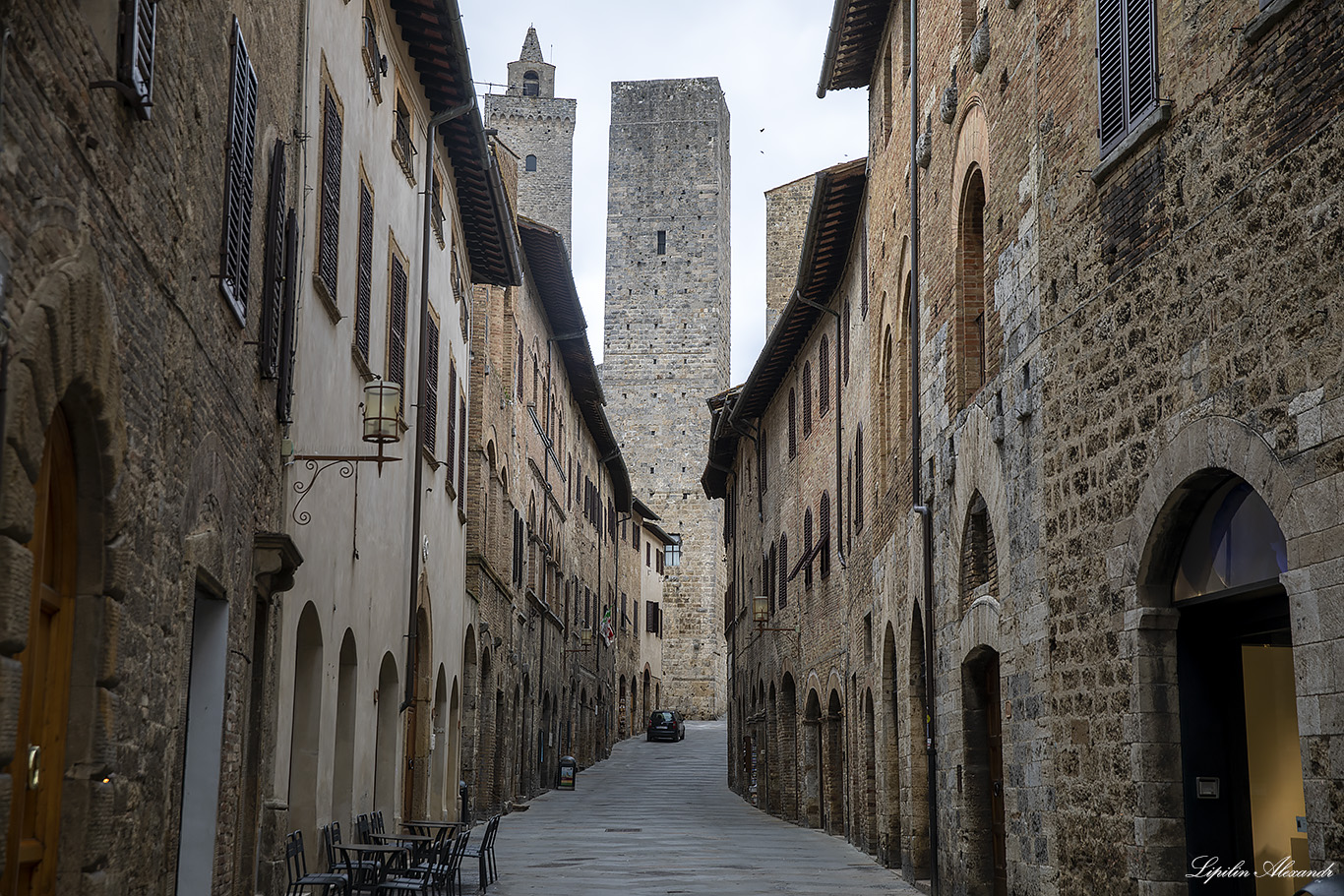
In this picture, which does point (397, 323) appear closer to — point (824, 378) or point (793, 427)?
point (824, 378)

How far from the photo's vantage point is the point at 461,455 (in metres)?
21.0

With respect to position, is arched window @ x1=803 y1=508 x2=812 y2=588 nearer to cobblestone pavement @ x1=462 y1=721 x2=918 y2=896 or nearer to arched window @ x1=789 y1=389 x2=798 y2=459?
arched window @ x1=789 y1=389 x2=798 y2=459

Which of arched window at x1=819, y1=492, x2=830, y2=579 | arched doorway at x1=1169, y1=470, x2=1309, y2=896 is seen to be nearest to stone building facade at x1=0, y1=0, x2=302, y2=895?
arched doorway at x1=1169, y1=470, x2=1309, y2=896

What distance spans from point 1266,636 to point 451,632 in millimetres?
14154

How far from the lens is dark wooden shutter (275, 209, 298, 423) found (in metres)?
10.1

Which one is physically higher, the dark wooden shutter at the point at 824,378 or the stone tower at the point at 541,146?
the stone tower at the point at 541,146

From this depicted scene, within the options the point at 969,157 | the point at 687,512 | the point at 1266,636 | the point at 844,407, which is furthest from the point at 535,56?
the point at 1266,636

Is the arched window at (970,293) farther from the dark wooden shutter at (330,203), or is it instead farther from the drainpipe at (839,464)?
the drainpipe at (839,464)

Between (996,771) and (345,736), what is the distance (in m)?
5.87

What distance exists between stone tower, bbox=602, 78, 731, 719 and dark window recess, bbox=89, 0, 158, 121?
49.9 m

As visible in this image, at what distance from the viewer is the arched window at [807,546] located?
2545cm

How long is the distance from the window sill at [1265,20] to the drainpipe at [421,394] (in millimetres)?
10638

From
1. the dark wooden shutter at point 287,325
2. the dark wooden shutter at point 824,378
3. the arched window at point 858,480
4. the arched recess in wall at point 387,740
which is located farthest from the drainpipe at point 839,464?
the dark wooden shutter at point 287,325

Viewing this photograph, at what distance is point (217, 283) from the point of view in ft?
26.9
